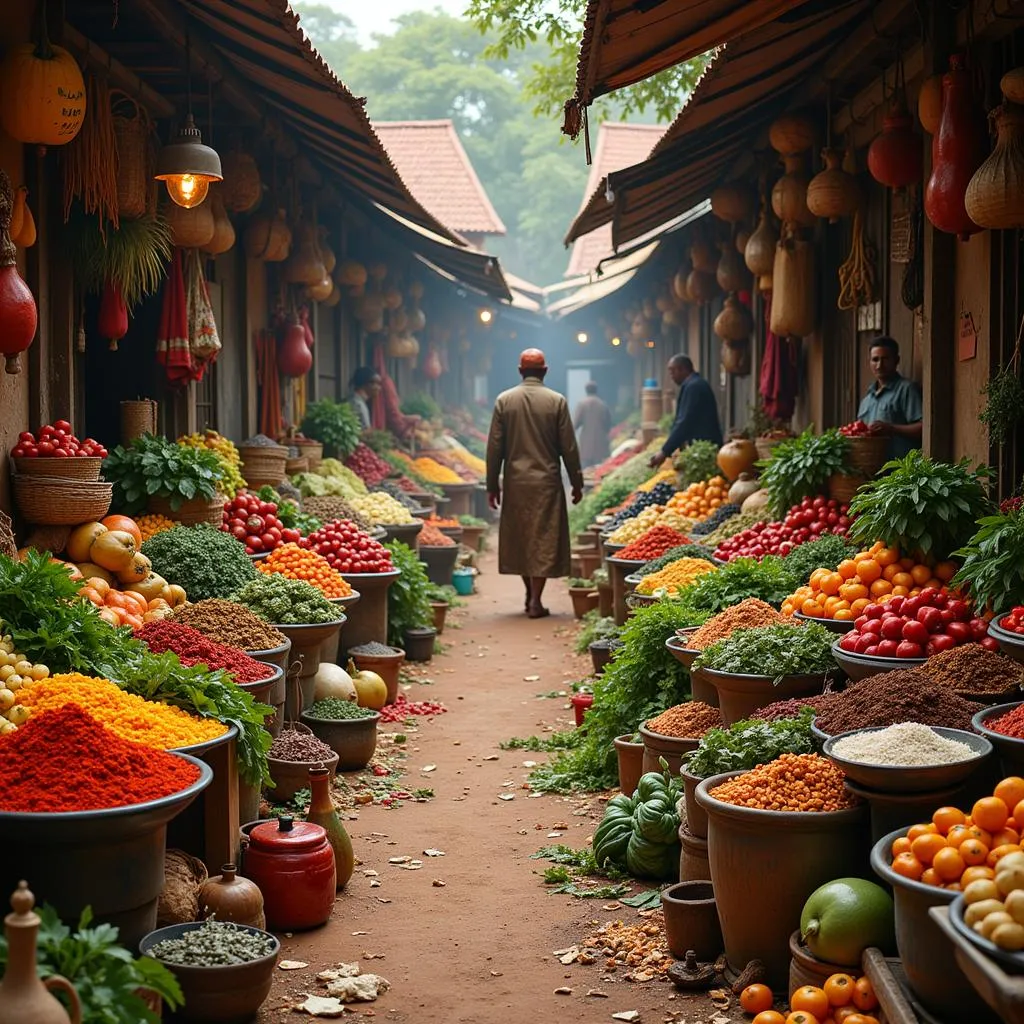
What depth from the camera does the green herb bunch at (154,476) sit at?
9.30 m

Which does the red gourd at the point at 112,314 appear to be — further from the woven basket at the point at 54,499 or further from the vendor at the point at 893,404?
the vendor at the point at 893,404

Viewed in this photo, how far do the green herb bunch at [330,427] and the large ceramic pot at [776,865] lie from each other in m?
12.2

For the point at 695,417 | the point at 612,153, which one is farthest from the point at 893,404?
the point at 612,153

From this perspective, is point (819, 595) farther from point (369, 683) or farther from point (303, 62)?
point (303, 62)

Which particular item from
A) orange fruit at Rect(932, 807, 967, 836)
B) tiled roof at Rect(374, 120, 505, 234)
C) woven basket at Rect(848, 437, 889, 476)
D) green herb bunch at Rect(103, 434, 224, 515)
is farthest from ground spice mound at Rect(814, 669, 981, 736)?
tiled roof at Rect(374, 120, 505, 234)

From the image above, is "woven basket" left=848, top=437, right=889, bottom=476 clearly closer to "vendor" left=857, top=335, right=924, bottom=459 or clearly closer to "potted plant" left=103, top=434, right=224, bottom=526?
"vendor" left=857, top=335, right=924, bottom=459

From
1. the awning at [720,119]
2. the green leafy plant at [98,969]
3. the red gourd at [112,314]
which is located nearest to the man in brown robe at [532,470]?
the awning at [720,119]

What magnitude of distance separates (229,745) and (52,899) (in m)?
1.34

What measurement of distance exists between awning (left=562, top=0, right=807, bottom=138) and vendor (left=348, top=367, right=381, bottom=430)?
13.0 meters

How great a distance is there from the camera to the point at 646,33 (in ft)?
21.4

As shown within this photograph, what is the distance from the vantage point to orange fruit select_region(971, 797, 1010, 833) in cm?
398

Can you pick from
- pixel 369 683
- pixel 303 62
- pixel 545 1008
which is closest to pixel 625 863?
pixel 545 1008

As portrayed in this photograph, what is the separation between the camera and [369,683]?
9.52 m

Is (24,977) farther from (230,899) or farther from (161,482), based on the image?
(161,482)
